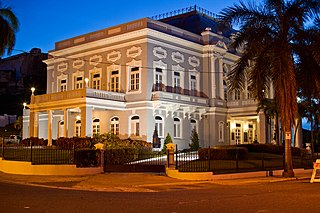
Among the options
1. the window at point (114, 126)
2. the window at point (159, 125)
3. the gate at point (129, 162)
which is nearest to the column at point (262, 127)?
the window at point (159, 125)

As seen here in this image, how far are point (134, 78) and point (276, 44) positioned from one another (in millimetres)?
18257

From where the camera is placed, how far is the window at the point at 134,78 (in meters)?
37.0

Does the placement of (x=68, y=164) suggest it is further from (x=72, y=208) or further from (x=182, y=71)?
(x=182, y=71)

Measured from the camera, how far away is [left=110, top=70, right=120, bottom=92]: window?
38562 millimetres

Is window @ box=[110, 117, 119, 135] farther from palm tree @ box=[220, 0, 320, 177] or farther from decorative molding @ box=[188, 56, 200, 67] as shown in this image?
palm tree @ box=[220, 0, 320, 177]

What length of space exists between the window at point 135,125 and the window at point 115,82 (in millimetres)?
3167

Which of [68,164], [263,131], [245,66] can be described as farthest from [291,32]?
[263,131]

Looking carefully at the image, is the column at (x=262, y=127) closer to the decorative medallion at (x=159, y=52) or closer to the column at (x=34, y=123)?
the decorative medallion at (x=159, y=52)

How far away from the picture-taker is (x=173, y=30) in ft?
128

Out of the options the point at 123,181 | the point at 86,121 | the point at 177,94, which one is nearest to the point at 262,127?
the point at 177,94

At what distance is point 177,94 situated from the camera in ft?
123

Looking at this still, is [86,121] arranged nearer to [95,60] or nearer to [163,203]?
[95,60]

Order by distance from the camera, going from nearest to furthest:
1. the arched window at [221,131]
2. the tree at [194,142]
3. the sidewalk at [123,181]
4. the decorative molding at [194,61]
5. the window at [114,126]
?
the sidewalk at [123,181]
the window at [114,126]
the tree at [194,142]
the decorative molding at [194,61]
the arched window at [221,131]

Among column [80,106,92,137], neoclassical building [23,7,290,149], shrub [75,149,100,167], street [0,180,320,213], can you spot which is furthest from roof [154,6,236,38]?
street [0,180,320,213]
